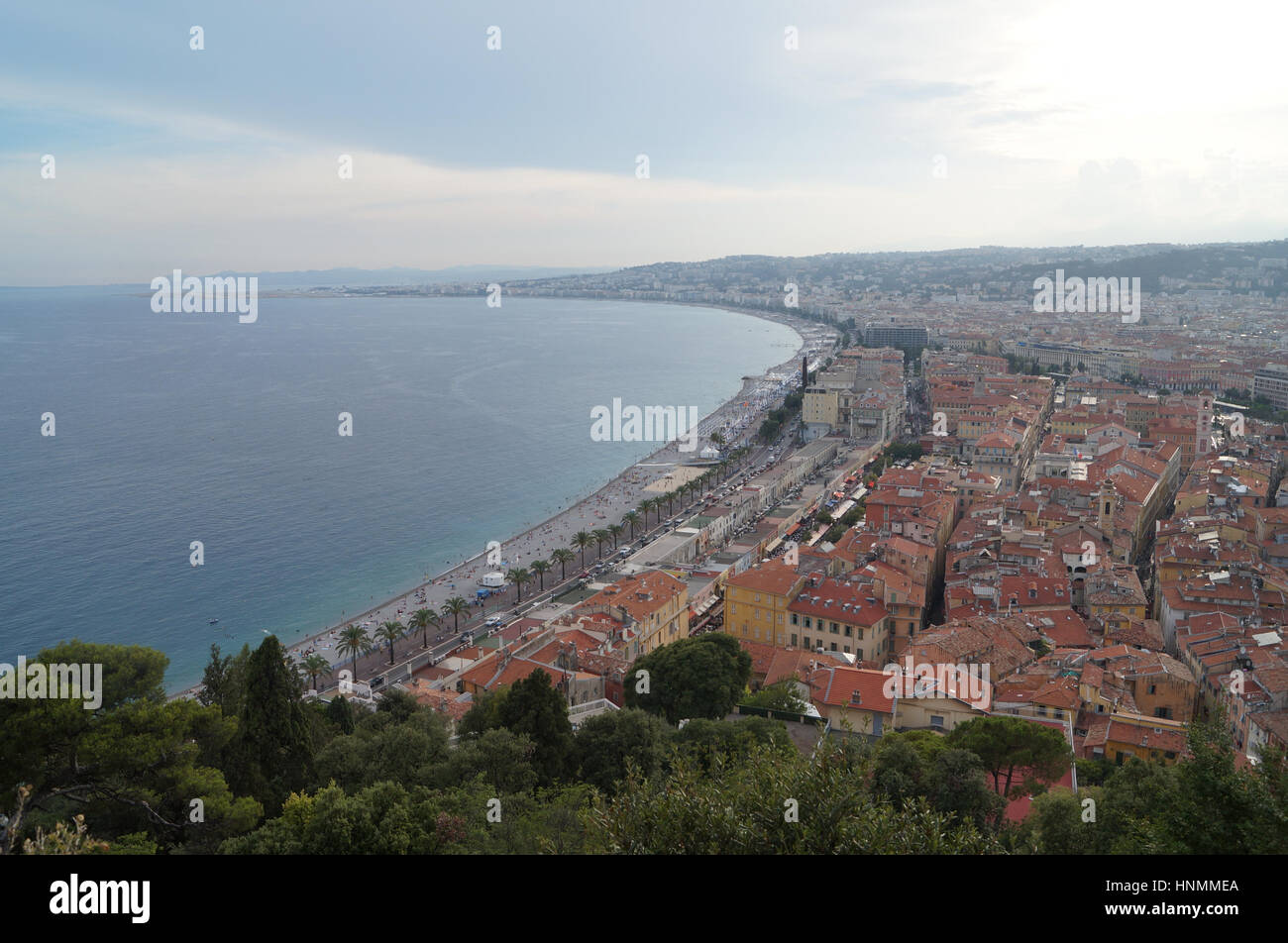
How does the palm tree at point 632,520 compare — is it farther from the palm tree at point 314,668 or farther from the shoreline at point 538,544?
the palm tree at point 314,668

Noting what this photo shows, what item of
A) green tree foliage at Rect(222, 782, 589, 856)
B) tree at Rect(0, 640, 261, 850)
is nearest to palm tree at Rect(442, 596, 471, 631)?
tree at Rect(0, 640, 261, 850)

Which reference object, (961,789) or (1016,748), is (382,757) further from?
(1016,748)

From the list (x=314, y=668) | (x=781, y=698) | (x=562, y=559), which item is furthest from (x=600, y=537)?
(x=781, y=698)

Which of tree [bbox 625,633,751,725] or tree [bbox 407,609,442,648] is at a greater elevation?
tree [bbox 625,633,751,725]

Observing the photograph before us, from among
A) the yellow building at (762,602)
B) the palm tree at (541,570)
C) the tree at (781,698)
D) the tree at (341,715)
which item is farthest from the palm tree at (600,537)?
the tree at (341,715)

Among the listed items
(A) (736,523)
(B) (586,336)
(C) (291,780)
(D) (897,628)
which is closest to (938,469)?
(A) (736,523)

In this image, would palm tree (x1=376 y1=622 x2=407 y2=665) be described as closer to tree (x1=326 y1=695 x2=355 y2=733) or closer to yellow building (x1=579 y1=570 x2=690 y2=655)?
yellow building (x1=579 y1=570 x2=690 y2=655)
